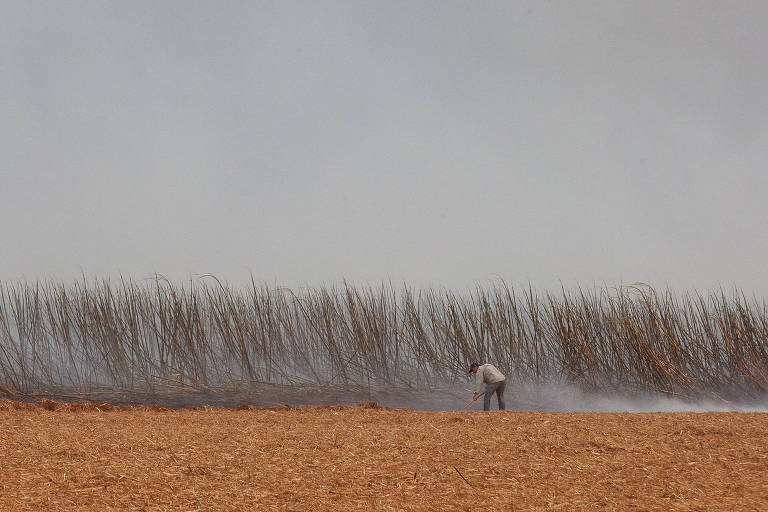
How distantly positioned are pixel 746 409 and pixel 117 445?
8685mm

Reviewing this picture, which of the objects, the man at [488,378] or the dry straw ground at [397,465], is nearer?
the dry straw ground at [397,465]

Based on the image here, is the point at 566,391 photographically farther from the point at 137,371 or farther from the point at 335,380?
the point at 137,371

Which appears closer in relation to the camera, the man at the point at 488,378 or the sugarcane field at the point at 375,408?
the sugarcane field at the point at 375,408

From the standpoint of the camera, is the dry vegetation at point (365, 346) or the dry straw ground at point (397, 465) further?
the dry vegetation at point (365, 346)

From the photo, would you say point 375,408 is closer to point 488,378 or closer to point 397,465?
point 488,378

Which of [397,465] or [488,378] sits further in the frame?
[488,378]

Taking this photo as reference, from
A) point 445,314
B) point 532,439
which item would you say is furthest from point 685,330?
point 532,439

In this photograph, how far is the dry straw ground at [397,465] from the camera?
3.34m

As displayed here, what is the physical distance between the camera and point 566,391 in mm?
9469

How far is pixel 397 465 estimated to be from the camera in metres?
3.93

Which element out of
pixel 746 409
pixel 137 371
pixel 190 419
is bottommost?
pixel 746 409

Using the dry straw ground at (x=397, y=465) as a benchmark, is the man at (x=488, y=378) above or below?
above

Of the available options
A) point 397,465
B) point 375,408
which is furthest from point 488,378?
point 397,465

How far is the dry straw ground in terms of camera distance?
334 cm
